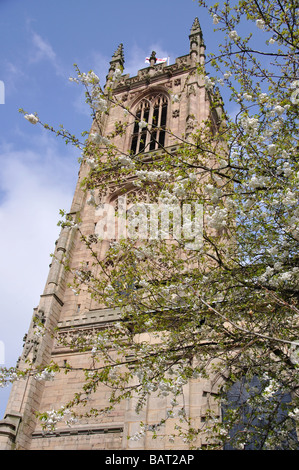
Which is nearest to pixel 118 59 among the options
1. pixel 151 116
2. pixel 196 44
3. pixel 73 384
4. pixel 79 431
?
pixel 196 44

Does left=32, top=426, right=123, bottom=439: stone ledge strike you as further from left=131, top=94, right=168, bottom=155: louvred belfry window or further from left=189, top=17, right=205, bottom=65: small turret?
left=189, top=17, right=205, bottom=65: small turret

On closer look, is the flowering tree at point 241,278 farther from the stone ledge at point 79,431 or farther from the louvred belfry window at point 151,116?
the louvred belfry window at point 151,116

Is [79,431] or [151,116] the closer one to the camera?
[79,431]

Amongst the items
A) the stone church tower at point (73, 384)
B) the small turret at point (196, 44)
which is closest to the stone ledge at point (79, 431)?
the stone church tower at point (73, 384)

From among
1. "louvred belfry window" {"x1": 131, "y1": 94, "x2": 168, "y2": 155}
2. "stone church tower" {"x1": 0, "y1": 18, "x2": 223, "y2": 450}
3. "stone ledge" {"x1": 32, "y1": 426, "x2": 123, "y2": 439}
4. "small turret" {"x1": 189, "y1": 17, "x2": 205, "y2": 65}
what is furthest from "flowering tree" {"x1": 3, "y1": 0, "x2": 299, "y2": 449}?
"small turret" {"x1": 189, "y1": 17, "x2": 205, "y2": 65}

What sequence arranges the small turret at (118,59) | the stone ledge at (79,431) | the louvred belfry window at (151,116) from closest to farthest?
the stone ledge at (79,431) < the louvred belfry window at (151,116) < the small turret at (118,59)

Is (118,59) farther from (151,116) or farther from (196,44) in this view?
(151,116)

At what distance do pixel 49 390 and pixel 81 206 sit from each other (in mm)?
10811

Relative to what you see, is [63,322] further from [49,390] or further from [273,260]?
[273,260]

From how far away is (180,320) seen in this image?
28.7ft

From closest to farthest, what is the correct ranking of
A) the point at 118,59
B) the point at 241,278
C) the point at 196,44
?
the point at 241,278 → the point at 196,44 → the point at 118,59

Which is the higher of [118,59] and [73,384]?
[118,59]

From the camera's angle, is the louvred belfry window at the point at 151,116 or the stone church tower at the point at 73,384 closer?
the stone church tower at the point at 73,384
